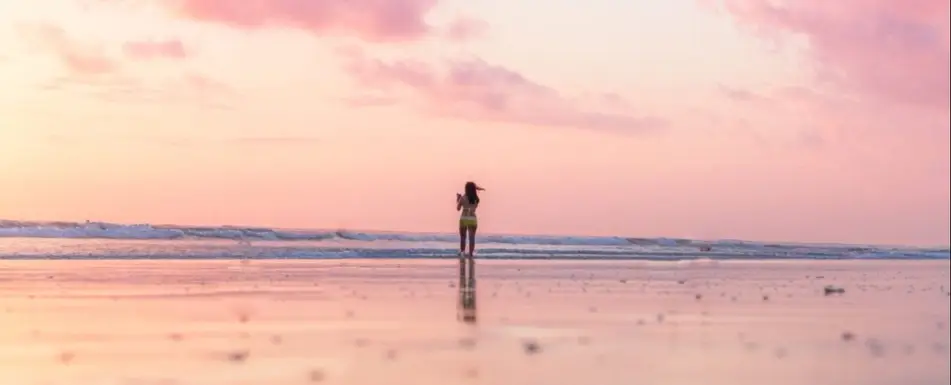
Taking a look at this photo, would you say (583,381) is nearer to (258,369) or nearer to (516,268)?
(258,369)

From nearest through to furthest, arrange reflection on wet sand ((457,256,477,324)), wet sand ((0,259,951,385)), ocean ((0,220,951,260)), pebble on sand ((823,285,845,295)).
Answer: wet sand ((0,259,951,385))
reflection on wet sand ((457,256,477,324))
pebble on sand ((823,285,845,295))
ocean ((0,220,951,260))

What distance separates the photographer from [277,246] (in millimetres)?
→ 34688

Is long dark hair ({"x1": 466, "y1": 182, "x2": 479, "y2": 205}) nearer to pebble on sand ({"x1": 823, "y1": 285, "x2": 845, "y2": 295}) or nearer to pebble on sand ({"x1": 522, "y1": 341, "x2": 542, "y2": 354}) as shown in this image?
pebble on sand ({"x1": 823, "y1": 285, "x2": 845, "y2": 295})

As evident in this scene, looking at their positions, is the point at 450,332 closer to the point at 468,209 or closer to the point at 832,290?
the point at 832,290

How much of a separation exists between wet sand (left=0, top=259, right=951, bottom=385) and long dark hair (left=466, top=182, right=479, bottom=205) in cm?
1158

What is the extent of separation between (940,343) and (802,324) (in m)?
1.74

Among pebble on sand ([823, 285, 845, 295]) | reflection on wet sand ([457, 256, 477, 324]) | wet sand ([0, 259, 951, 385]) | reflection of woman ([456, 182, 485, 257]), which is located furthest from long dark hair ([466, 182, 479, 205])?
pebble on sand ([823, 285, 845, 295])

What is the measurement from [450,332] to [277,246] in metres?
25.3

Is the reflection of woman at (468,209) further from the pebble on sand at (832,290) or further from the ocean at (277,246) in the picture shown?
the pebble on sand at (832,290)

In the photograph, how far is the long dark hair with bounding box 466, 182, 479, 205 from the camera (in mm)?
30016

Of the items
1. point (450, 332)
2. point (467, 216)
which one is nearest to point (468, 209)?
point (467, 216)

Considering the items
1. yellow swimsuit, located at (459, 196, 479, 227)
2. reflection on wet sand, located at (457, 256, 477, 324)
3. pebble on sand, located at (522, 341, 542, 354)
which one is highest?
yellow swimsuit, located at (459, 196, 479, 227)

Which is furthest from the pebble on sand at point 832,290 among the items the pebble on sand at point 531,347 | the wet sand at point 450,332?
the pebble on sand at point 531,347

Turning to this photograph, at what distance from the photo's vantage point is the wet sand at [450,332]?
7461mm
